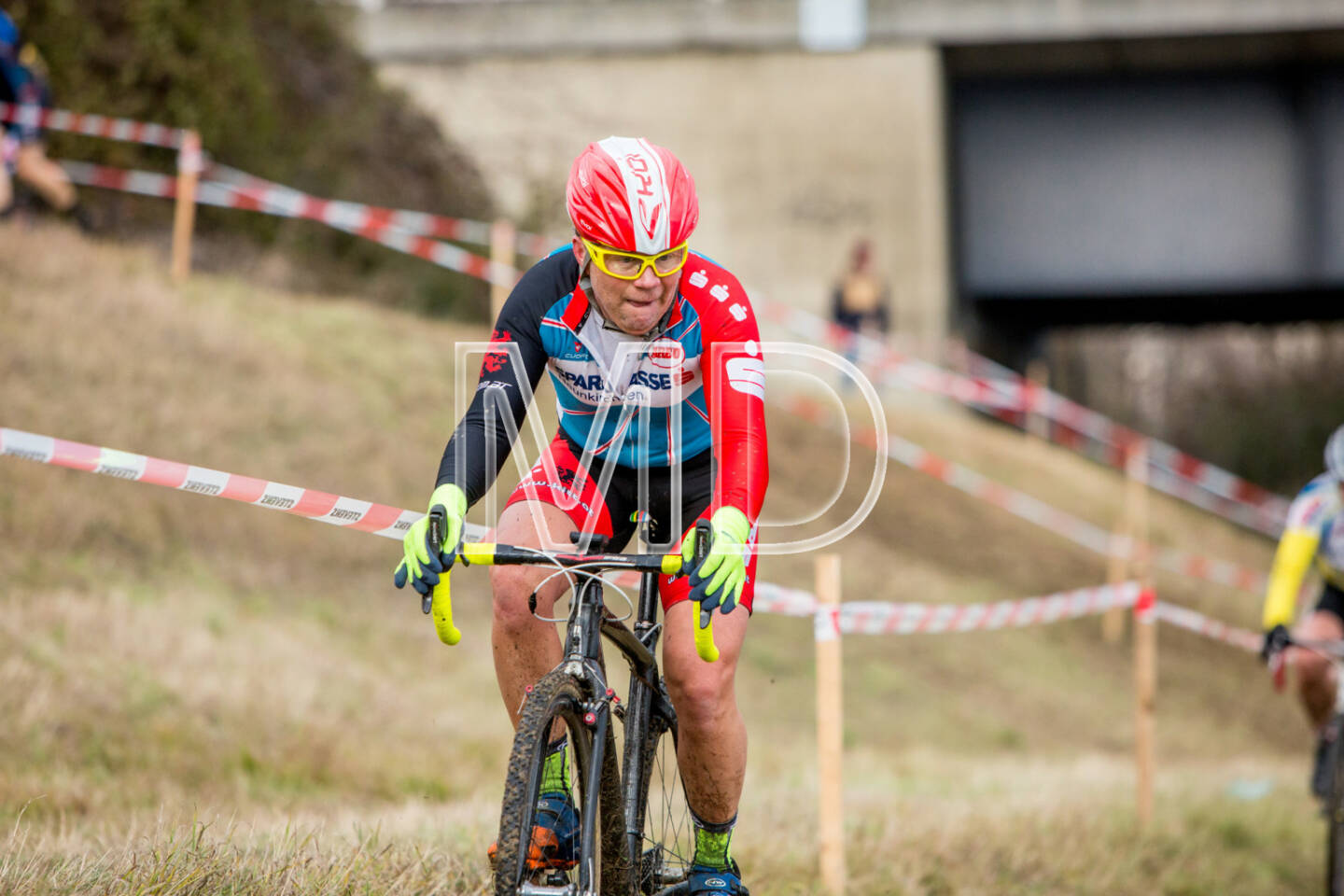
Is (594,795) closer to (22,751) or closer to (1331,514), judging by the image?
(22,751)

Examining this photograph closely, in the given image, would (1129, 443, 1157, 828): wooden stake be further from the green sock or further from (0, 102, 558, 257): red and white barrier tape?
(0, 102, 558, 257): red and white barrier tape

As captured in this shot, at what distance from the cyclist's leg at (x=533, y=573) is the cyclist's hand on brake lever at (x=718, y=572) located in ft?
1.65

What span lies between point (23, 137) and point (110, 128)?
5.94 feet

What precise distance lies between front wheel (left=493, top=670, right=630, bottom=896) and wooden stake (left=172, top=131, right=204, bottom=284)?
10.0 meters

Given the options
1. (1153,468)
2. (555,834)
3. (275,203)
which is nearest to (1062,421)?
(1153,468)

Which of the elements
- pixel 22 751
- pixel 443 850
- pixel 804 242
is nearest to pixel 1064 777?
pixel 443 850

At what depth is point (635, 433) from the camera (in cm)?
382

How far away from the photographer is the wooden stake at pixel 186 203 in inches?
479

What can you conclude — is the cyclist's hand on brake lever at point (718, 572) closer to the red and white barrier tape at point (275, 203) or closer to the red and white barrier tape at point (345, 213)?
the red and white barrier tape at point (275, 203)

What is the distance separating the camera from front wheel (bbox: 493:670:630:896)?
292cm

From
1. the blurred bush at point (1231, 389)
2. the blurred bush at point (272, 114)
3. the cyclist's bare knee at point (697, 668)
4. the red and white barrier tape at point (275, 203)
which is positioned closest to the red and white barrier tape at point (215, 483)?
the cyclist's bare knee at point (697, 668)

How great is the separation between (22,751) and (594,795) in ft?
13.1

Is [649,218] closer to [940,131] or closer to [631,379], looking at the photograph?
[631,379]

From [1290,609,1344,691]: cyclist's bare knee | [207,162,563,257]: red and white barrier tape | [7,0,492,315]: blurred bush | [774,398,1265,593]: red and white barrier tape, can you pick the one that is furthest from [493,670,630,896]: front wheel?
[774,398,1265,593]: red and white barrier tape
